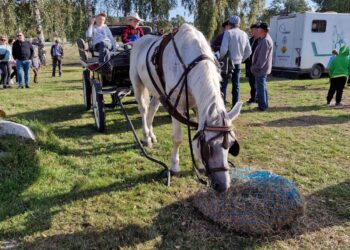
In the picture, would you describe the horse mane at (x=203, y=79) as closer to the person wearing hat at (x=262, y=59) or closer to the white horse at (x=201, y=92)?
the white horse at (x=201, y=92)

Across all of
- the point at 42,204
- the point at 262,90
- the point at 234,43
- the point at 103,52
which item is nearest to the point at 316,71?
the point at 262,90

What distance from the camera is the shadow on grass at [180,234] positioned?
3.06 metres

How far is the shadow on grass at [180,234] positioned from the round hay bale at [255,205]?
3.5 inches

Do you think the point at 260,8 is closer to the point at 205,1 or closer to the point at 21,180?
the point at 205,1

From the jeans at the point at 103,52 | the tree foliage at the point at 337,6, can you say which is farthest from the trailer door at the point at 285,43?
the tree foliage at the point at 337,6

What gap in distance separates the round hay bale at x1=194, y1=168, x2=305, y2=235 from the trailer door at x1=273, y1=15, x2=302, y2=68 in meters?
13.4

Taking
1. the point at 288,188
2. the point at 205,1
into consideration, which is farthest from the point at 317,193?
the point at 205,1

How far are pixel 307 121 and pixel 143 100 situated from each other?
3.91 m

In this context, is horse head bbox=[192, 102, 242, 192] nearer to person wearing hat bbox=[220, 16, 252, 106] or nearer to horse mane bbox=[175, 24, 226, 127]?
horse mane bbox=[175, 24, 226, 127]

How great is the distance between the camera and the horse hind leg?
5.68 m

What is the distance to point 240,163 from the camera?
4.99 m

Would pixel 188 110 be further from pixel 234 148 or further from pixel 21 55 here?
pixel 21 55

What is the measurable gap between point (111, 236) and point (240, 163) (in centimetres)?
243

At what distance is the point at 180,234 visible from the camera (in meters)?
3.21
